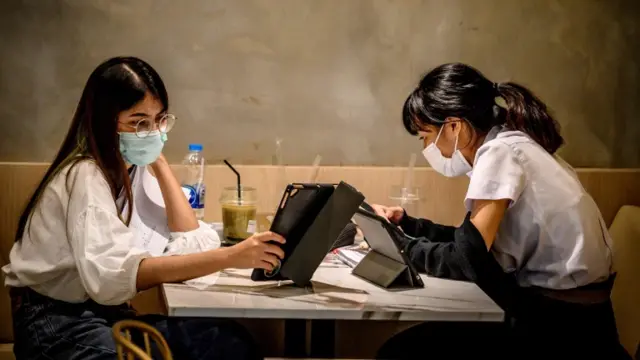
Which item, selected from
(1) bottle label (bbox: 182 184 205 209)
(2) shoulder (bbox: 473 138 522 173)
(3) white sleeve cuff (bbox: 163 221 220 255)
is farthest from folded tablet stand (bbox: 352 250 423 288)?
(1) bottle label (bbox: 182 184 205 209)

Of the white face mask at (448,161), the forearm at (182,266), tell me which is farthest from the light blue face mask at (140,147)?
the white face mask at (448,161)

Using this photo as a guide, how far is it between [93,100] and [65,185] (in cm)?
22

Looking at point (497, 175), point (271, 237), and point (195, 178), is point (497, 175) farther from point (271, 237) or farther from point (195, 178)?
point (195, 178)

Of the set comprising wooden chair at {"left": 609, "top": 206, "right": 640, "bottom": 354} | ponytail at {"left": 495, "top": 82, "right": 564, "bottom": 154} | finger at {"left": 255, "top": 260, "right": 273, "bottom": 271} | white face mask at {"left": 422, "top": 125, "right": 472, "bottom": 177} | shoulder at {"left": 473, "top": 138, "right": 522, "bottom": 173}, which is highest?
ponytail at {"left": 495, "top": 82, "right": 564, "bottom": 154}

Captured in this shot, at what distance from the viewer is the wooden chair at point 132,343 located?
1.34 m

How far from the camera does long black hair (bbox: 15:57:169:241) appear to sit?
167cm

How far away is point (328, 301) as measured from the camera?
1556 millimetres

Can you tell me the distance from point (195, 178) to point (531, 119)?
122cm

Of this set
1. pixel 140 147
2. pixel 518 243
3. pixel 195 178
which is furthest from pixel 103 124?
pixel 518 243

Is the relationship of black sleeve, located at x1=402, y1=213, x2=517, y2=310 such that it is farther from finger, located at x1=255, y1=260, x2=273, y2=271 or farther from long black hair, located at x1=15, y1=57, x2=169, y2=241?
long black hair, located at x1=15, y1=57, x2=169, y2=241

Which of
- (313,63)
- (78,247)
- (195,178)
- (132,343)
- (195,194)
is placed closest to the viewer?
(132,343)

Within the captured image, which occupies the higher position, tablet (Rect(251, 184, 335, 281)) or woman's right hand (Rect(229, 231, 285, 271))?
tablet (Rect(251, 184, 335, 281))

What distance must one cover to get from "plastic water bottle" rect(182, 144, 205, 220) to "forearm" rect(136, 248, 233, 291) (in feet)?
2.42

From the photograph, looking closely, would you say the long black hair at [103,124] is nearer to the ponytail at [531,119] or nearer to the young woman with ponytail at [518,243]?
the young woman with ponytail at [518,243]
